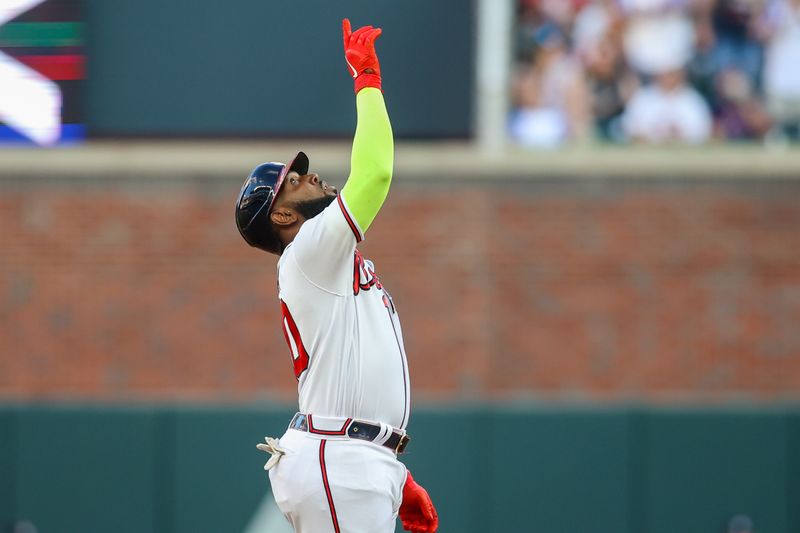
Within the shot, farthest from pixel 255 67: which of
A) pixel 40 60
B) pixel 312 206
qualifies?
pixel 312 206

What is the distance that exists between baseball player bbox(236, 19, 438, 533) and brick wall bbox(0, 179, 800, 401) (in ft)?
15.6

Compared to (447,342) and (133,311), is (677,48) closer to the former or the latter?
(447,342)

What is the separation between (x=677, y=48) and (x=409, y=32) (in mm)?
1988

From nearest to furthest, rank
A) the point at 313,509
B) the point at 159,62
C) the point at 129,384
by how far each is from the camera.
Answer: the point at 313,509, the point at 159,62, the point at 129,384

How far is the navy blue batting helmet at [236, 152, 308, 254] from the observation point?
3877 millimetres

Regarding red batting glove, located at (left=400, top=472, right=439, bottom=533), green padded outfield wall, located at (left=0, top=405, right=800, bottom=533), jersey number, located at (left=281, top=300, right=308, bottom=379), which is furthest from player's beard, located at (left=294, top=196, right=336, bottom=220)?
green padded outfield wall, located at (left=0, top=405, right=800, bottom=533)

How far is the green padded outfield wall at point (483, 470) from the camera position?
299 inches

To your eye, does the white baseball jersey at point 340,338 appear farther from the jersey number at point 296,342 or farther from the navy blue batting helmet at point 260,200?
the navy blue batting helmet at point 260,200

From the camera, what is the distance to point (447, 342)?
8.69m

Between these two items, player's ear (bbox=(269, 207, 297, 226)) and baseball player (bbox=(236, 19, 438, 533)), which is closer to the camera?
baseball player (bbox=(236, 19, 438, 533))

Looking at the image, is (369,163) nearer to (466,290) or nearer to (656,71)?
(466,290)

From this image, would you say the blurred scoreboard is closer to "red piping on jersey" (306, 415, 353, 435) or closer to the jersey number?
the jersey number

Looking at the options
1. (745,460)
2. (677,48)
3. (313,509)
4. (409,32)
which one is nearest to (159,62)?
(409,32)

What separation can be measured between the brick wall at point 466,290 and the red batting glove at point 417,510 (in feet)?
14.5
